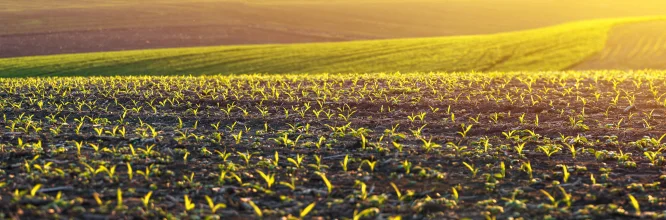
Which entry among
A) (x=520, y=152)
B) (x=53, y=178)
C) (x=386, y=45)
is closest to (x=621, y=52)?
(x=386, y=45)

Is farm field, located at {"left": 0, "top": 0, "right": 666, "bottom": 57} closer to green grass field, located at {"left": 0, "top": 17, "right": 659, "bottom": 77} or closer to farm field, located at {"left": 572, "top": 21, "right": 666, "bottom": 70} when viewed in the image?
green grass field, located at {"left": 0, "top": 17, "right": 659, "bottom": 77}

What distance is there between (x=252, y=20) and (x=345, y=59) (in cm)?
2398

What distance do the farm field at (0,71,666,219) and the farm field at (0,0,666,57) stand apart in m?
34.8

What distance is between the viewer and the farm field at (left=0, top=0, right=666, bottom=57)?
1769 inches

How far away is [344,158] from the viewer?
641cm

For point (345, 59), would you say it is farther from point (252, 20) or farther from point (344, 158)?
point (344, 158)

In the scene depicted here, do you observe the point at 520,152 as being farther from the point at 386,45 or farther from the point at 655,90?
the point at 386,45

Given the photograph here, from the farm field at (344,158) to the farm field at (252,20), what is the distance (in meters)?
34.8

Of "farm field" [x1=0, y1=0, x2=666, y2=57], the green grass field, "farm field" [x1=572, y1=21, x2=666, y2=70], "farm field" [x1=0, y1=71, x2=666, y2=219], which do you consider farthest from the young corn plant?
"farm field" [x1=0, y1=0, x2=666, y2=57]

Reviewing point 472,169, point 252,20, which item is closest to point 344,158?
point 472,169

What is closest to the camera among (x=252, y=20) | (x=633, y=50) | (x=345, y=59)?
(x=345, y=59)

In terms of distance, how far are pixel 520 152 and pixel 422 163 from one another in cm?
118

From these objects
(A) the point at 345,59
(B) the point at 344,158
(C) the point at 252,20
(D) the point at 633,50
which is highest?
(B) the point at 344,158

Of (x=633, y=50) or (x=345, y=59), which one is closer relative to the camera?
(x=345, y=59)
